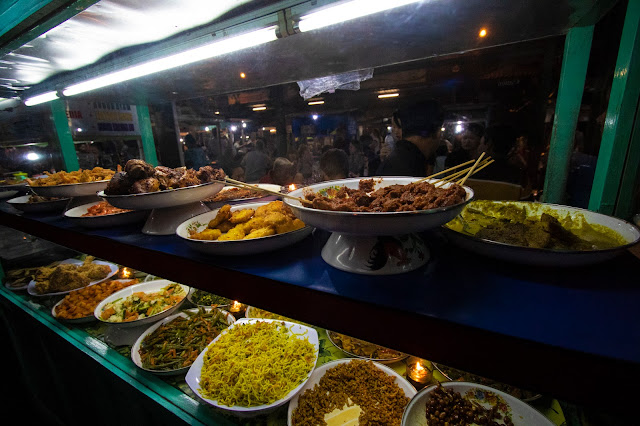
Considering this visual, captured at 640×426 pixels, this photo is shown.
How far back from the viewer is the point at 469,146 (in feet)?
18.3

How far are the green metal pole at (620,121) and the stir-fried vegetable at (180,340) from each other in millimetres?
2464

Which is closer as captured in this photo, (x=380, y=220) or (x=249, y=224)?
(x=380, y=220)

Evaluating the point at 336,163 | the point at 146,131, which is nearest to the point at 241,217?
the point at 146,131

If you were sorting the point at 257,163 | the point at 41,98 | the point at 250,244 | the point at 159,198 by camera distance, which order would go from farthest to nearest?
the point at 257,163, the point at 41,98, the point at 159,198, the point at 250,244

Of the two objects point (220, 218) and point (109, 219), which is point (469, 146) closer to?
point (220, 218)

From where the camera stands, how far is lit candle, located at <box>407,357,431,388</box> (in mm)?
1538

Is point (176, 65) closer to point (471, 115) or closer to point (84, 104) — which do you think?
point (84, 104)

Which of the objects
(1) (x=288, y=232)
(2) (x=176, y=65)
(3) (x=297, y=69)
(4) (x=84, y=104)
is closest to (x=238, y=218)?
(1) (x=288, y=232)

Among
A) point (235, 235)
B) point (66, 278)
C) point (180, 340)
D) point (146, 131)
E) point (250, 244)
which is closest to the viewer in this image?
point (250, 244)

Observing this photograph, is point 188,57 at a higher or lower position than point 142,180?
higher

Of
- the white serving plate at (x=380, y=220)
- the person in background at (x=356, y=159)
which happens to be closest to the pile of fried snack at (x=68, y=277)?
the white serving plate at (x=380, y=220)

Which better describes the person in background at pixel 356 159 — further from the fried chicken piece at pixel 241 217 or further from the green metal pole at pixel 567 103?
the fried chicken piece at pixel 241 217

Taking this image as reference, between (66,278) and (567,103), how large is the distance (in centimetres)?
435

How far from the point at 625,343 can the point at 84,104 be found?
16.7 feet
